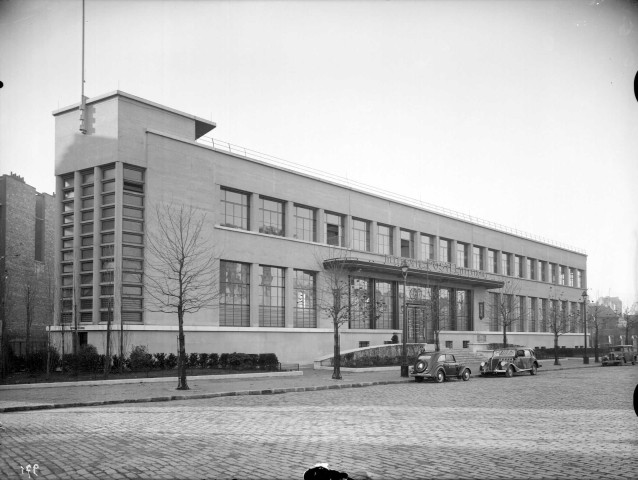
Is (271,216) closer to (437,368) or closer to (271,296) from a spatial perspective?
(271,296)

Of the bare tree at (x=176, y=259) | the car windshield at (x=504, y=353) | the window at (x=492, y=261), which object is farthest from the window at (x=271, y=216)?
the window at (x=492, y=261)

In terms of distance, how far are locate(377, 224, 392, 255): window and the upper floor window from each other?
1858mm

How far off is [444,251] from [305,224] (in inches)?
789

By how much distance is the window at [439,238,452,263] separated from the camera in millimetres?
59375

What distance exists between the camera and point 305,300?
43.8 m

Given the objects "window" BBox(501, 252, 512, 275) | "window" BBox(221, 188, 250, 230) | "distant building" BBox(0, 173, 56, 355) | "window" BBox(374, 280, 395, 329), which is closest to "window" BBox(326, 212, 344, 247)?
"window" BBox(374, 280, 395, 329)

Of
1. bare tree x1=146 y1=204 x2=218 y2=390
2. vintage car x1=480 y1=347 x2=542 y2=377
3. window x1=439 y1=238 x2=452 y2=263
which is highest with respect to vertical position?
window x1=439 y1=238 x2=452 y2=263

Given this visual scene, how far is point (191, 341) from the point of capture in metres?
35.4

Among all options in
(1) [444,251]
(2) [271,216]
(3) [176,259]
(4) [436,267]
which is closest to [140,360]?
(3) [176,259]

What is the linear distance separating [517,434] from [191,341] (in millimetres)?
25865

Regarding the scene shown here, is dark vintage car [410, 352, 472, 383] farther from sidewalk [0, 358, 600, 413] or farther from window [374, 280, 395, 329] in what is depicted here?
window [374, 280, 395, 329]

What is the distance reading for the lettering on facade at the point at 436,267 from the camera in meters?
50.5

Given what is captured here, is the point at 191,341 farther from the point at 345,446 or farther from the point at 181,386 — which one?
the point at 345,446

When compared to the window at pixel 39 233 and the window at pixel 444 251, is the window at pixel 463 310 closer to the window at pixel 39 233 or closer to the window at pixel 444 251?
the window at pixel 444 251
